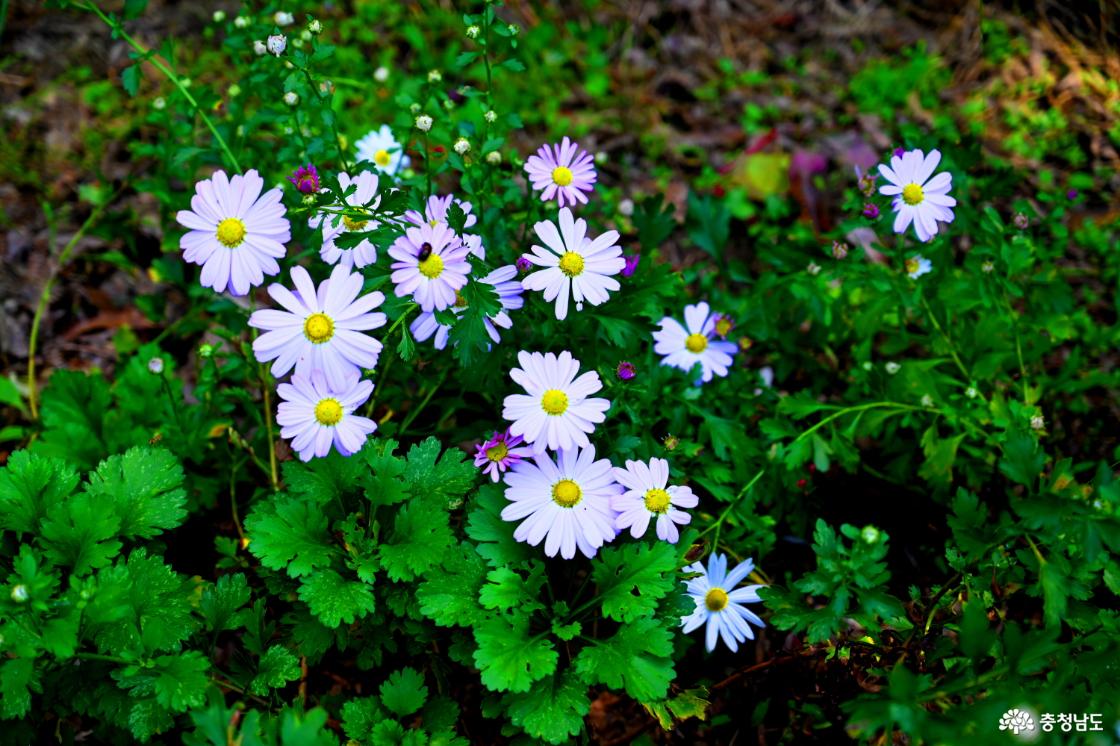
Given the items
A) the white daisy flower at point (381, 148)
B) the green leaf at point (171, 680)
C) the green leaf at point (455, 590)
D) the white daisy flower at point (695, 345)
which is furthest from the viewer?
the white daisy flower at point (381, 148)

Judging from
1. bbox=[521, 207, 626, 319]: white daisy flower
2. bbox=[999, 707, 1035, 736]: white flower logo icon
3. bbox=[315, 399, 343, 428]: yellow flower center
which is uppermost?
bbox=[521, 207, 626, 319]: white daisy flower

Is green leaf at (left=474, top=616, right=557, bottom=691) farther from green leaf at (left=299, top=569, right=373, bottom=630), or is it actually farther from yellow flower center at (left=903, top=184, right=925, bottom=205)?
yellow flower center at (left=903, top=184, right=925, bottom=205)

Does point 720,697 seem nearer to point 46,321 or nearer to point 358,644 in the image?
point 358,644

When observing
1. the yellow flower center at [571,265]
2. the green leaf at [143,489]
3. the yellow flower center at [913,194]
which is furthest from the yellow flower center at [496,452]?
the yellow flower center at [913,194]

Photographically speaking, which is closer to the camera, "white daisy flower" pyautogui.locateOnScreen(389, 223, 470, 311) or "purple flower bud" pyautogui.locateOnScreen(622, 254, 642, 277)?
"white daisy flower" pyautogui.locateOnScreen(389, 223, 470, 311)

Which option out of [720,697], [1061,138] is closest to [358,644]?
[720,697]

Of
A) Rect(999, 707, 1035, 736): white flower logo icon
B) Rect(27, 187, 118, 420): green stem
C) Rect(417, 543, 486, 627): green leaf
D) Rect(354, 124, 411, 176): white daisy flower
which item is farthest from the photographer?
Rect(27, 187, 118, 420): green stem

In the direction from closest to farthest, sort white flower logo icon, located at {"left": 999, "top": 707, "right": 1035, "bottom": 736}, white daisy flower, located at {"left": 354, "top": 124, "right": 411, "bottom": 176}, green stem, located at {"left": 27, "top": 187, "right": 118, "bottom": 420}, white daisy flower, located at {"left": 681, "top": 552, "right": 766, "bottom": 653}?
white flower logo icon, located at {"left": 999, "top": 707, "right": 1035, "bottom": 736}
white daisy flower, located at {"left": 681, "top": 552, "right": 766, "bottom": 653}
white daisy flower, located at {"left": 354, "top": 124, "right": 411, "bottom": 176}
green stem, located at {"left": 27, "top": 187, "right": 118, "bottom": 420}

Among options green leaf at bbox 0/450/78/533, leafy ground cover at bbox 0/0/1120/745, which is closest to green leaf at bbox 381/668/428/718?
leafy ground cover at bbox 0/0/1120/745

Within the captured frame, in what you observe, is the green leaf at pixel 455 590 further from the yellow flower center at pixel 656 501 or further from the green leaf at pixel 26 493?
the green leaf at pixel 26 493
